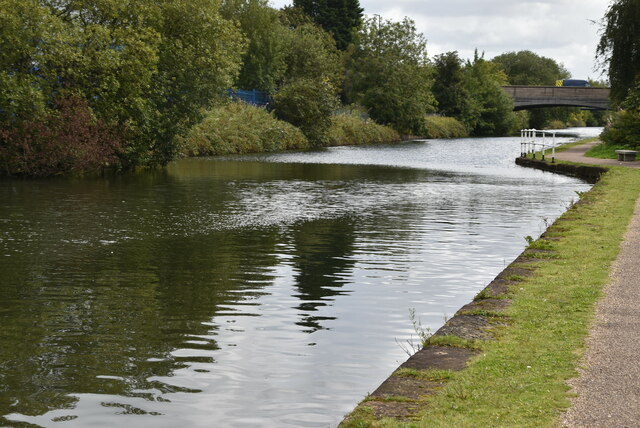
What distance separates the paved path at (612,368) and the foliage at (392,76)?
73414 mm

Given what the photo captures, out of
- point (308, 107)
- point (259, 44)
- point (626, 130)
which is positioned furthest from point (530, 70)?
point (626, 130)

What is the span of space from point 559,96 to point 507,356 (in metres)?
106

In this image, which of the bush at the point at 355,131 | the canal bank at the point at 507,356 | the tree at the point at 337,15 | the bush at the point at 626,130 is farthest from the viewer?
the tree at the point at 337,15

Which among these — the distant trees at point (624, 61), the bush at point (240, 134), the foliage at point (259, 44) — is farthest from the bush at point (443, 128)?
the distant trees at point (624, 61)

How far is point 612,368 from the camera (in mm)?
6156

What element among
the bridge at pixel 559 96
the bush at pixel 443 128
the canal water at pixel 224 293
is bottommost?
the canal water at pixel 224 293

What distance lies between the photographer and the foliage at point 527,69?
170m

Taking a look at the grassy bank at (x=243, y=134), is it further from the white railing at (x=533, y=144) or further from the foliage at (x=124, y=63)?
the white railing at (x=533, y=144)

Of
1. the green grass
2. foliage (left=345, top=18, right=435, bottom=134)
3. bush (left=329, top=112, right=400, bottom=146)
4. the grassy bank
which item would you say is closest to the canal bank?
the green grass

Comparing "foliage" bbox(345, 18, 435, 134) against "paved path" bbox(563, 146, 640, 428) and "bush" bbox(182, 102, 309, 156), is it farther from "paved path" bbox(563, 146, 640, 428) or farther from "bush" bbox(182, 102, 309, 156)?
"paved path" bbox(563, 146, 640, 428)

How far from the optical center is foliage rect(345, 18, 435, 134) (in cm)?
8256

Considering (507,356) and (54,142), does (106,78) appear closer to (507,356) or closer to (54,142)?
(54,142)

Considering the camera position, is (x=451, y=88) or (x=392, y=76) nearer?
(x=392, y=76)

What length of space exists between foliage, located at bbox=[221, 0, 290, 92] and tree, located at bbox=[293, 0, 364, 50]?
42.1 m
